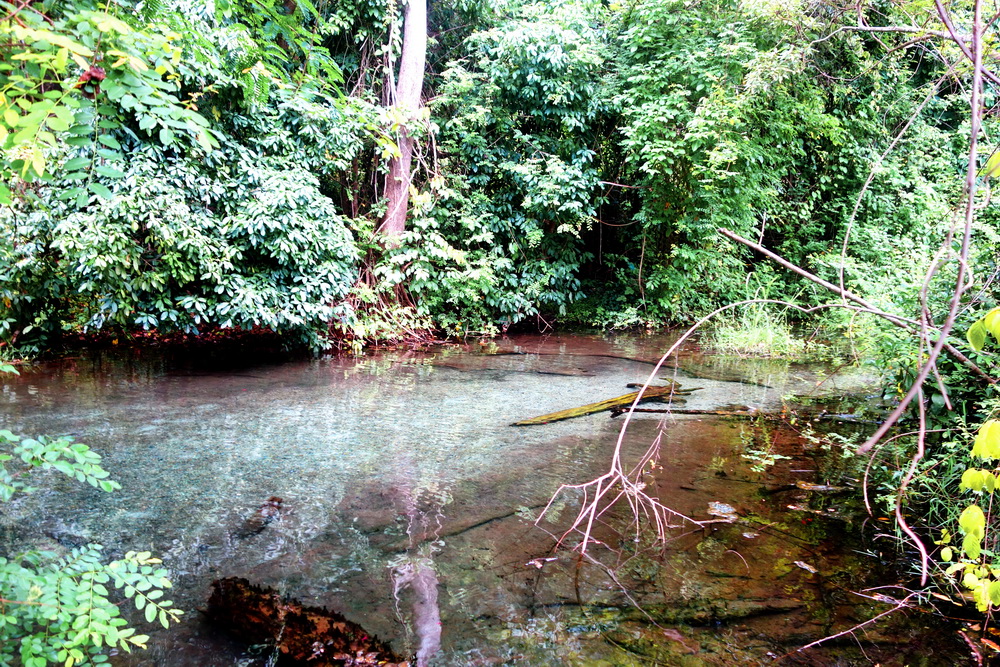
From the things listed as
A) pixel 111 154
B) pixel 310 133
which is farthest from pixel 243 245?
pixel 111 154

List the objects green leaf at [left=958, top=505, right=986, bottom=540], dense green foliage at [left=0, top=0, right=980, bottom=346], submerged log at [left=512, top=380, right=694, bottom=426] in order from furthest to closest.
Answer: dense green foliage at [left=0, top=0, right=980, bottom=346], submerged log at [left=512, top=380, right=694, bottom=426], green leaf at [left=958, top=505, right=986, bottom=540]

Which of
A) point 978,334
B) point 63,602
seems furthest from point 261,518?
point 978,334

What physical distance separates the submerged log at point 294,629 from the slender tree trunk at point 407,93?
660 centimetres

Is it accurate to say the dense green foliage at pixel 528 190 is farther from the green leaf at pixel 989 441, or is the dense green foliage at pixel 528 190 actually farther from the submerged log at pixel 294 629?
the submerged log at pixel 294 629

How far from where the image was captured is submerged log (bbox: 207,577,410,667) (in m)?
2.10

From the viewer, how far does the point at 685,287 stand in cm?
987

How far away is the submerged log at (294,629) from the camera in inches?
82.5

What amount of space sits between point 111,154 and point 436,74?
855cm

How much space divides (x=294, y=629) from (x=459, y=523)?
100 cm

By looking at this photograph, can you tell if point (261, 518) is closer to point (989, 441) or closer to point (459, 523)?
point (459, 523)

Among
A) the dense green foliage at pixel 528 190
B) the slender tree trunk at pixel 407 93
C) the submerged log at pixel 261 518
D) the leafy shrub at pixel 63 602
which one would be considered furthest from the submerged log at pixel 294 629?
the slender tree trunk at pixel 407 93

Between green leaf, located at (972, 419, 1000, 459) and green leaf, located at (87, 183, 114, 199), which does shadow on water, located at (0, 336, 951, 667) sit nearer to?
green leaf, located at (972, 419, 1000, 459)

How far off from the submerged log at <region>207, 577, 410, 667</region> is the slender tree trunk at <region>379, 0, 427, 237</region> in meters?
6.60

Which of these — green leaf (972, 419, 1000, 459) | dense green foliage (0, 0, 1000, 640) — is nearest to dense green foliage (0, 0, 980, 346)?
dense green foliage (0, 0, 1000, 640)
